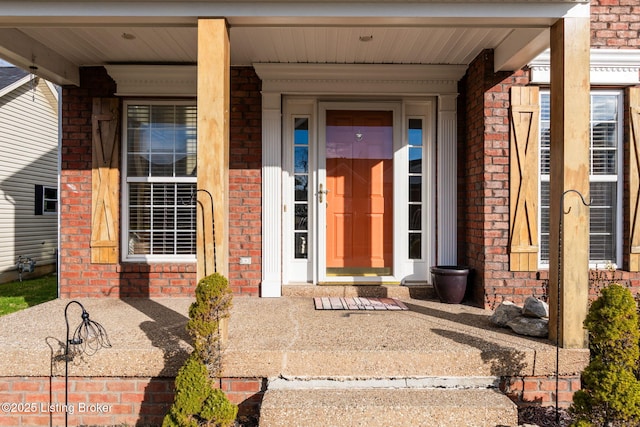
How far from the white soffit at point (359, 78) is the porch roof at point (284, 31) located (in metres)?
0.09

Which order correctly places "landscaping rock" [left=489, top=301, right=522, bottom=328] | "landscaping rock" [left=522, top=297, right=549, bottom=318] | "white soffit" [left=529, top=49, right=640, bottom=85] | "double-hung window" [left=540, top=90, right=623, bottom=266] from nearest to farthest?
"landscaping rock" [left=522, top=297, right=549, bottom=318] → "landscaping rock" [left=489, top=301, right=522, bottom=328] → "white soffit" [left=529, top=49, right=640, bottom=85] → "double-hung window" [left=540, top=90, right=623, bottom=266]

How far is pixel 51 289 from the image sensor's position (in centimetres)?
794

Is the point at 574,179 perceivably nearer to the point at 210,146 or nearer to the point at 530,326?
the point at 530,326

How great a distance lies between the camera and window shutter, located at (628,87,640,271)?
4680 millimetres

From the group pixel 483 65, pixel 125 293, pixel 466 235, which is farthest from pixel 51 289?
pixel 483 65

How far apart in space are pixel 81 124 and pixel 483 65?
→ 4678mm

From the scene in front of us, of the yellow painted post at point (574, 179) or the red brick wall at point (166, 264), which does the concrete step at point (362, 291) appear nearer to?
the red brick wall at point (166, 264)

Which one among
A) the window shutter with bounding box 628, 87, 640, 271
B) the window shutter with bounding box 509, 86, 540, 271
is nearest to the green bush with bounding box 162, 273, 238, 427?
the window shutter with bounding box 509, 86, 540, 271

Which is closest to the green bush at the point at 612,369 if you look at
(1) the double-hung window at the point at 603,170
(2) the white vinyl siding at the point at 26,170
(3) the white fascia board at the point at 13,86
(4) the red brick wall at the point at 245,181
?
(1) the double-hung window at the point at 603,170

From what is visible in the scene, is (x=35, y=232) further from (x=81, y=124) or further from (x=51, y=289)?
(x=81, y=124)

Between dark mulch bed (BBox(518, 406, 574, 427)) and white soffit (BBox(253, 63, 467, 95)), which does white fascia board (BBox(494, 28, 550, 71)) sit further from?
dark mulch bed (BBox(518, 406, 574, 427))

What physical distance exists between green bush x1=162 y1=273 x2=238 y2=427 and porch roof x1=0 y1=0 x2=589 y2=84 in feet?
6.76

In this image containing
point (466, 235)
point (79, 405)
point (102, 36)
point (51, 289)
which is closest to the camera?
point (79, 405)

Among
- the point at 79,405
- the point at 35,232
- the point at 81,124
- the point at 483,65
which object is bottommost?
the point at 79,405
